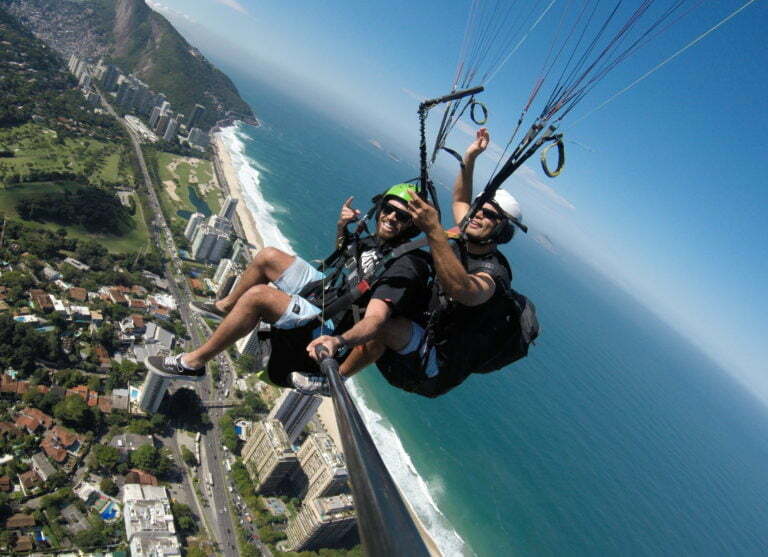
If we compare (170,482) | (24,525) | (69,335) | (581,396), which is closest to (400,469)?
(170,482)

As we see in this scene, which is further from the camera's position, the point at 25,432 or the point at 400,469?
the point at 400,469

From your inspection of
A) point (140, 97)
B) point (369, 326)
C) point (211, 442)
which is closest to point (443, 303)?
point (369, 326)

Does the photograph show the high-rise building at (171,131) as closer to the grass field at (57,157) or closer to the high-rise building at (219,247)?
the grass field at (57,157)

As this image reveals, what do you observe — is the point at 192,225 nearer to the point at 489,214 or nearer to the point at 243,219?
the point at 243,219

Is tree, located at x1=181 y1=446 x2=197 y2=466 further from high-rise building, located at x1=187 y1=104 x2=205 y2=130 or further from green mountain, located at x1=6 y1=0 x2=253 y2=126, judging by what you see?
green mountain, located at x1=6 y1=0 x2=253 y2=126

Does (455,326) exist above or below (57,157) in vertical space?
above

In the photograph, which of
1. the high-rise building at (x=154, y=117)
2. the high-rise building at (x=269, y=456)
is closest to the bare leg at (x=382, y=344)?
the high-rise building at (x=269, y=456)

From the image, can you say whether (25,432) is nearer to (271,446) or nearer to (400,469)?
(271,446)
